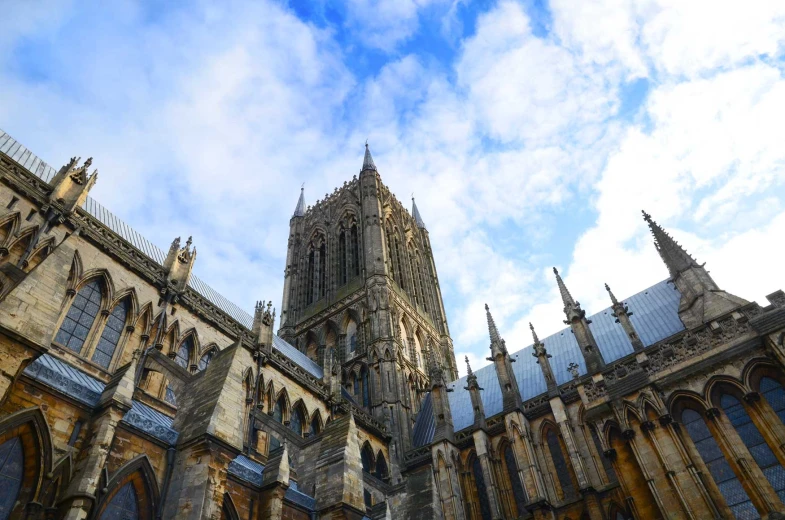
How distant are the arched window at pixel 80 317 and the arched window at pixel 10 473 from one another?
264 inches

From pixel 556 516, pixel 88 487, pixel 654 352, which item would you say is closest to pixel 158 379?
pixel 88 487

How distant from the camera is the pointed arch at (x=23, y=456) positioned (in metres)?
7.84

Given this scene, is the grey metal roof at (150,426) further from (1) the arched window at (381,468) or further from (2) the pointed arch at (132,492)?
(1) the arched window at (381,468)

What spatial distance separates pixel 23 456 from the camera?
27.0ft

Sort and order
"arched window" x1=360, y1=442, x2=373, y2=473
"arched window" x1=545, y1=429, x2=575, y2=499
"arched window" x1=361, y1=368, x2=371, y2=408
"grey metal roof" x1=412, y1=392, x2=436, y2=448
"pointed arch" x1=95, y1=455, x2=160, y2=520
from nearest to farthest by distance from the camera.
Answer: "pointed arch" x1=95, y1=455, x2=160, y2=520, "arched window" x1=545, y1=429, x2=575, y2=499, "arched window" x1=360, y1=442, x2=373, y2=473, "grey metal roof" x1=412, y1=392, x2=436, y2=448, "arched window" x1=361, y1=368, x2=371, y2=408

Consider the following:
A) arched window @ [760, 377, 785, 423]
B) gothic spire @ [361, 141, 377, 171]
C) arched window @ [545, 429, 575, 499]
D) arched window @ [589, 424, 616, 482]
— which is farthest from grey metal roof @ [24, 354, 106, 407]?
gothic spire @ [361, 141, 377, 171]

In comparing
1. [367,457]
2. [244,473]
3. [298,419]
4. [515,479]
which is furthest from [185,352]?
[515,479]

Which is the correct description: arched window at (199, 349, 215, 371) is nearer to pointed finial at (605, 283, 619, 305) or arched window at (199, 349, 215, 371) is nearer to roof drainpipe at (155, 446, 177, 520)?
roof drainpipe at (155, 446, 177, 520)

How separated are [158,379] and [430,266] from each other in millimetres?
29374

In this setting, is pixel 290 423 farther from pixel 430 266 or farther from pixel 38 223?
pixel 430 266

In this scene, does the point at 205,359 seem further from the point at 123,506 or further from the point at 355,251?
the point at 355,251

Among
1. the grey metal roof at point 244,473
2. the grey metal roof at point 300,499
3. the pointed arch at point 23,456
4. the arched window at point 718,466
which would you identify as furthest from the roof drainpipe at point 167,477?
the arched window at point 718,466

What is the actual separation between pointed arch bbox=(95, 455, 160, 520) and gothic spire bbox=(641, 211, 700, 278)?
20311mm

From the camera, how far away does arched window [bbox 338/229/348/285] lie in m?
36.4
